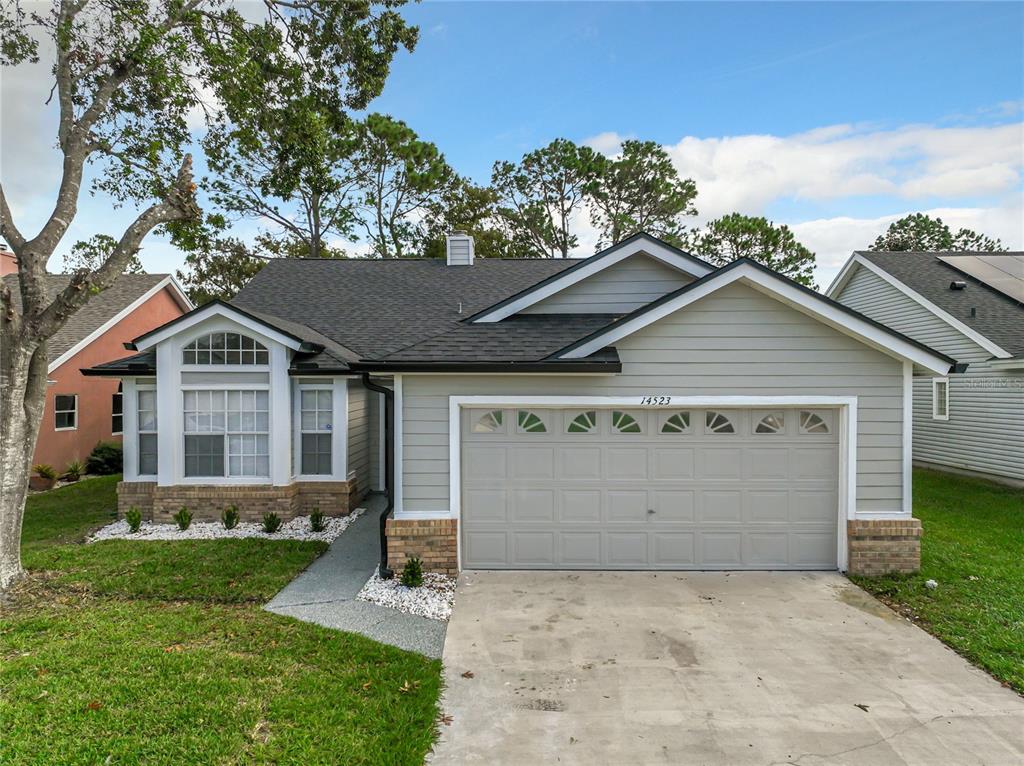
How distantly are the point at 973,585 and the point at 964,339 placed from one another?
9.48m

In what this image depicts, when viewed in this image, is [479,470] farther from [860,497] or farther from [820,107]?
[820,107]

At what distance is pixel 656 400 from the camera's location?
6871mm

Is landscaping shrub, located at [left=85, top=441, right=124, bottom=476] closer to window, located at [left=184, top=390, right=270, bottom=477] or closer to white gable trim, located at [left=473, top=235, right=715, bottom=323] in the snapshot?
window, located at [left=184, top=390, right=270, bottom=477]

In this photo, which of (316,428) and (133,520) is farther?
(316,428)

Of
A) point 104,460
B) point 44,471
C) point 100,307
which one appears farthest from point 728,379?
point 100,307

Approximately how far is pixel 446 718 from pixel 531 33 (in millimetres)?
11518

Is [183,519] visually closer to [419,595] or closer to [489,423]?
[419,595]

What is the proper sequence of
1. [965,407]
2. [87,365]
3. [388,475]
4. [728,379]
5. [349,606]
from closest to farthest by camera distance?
[349,606] → [728,379] → [388,475] → [965,407] → [87,365]

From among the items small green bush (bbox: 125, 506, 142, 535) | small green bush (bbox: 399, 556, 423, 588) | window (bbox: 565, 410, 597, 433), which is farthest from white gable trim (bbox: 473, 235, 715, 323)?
small green bush (bbox: 125, 506, 142, 535)

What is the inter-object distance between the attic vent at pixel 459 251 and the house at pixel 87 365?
909cm

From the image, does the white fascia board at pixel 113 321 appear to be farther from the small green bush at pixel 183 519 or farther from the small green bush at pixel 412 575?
the small green bush at pixel 412 575

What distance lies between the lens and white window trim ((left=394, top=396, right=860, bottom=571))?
6.77 metres

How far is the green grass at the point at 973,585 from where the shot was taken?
200 inches

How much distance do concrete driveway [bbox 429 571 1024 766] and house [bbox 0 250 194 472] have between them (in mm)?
13669
